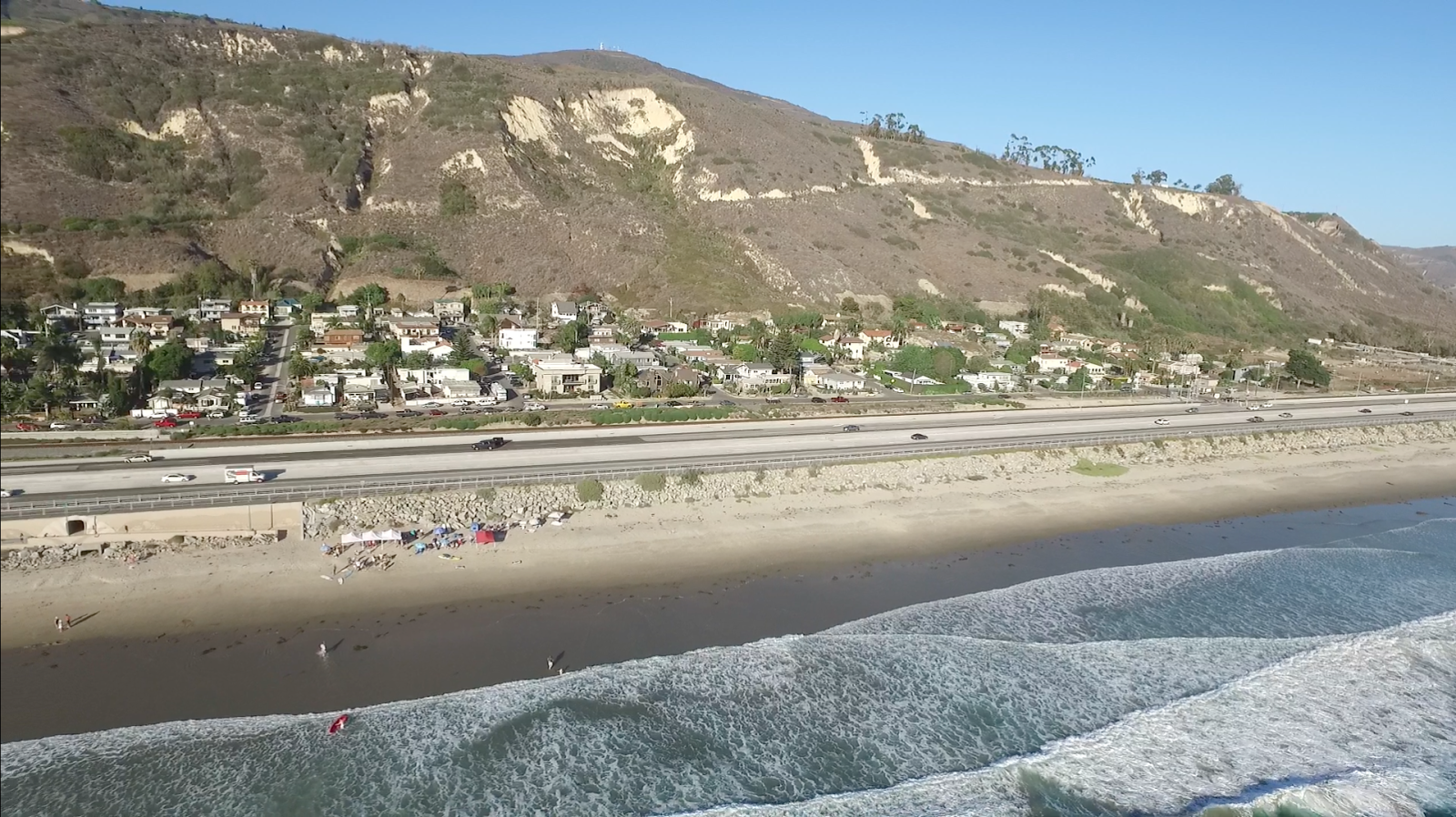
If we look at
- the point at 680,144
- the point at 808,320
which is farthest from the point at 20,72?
the point at 680,144

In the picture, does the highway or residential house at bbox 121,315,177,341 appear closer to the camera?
the highway

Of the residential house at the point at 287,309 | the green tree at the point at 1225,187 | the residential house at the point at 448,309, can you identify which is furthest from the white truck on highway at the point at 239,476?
the green tree at the point at 1225,187

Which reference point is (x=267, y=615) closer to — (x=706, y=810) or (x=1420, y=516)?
(x=706, y=810)

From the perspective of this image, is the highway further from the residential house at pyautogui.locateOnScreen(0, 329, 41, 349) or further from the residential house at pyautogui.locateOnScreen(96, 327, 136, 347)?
the residential house at pyautogui.locateOnScreen(96, 327, 136, 347)

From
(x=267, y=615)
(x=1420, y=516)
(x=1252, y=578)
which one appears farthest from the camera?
(x=1420, y=516)

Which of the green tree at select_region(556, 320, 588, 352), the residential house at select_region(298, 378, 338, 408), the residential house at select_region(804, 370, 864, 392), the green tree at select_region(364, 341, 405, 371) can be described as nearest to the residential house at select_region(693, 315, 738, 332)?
the green tree at select_region(556, 320, 588, 352)

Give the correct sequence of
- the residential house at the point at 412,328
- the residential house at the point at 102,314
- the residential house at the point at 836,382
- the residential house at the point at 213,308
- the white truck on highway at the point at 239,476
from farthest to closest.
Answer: the residential house at the point at 412,328, the residential house at the point at 836,382, the residential house at the point at 213,308, the residential house at the point at 102,314, the white truck on highway at the point at 239,476

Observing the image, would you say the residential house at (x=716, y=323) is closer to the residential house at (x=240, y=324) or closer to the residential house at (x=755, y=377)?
the residential house at (x=755, y=377)
